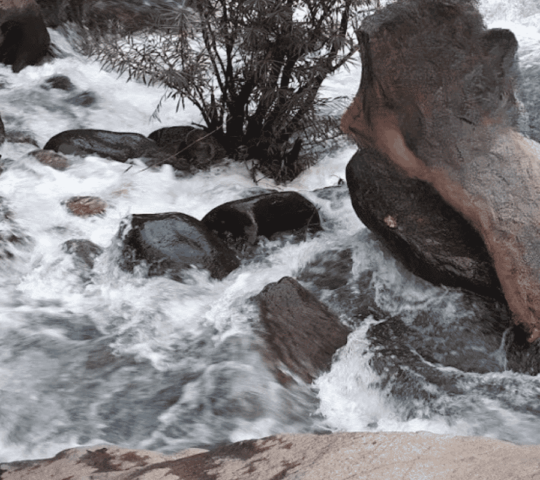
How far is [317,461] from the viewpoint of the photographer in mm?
1760

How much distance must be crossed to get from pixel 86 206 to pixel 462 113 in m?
2.89

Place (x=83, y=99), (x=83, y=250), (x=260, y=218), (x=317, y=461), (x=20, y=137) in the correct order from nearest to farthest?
(x=317, y=461), (x=83, y=250), (x=260, y=218), (x=20, y=137), (x=83, y=99)

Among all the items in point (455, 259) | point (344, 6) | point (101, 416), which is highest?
point (344, 6)

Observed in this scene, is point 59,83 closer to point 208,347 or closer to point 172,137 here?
point 172,137

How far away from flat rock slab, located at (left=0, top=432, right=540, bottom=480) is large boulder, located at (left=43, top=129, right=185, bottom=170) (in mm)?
3683

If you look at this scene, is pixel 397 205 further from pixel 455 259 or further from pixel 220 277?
pixel 220 277

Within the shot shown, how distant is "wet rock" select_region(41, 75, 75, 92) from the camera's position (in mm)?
6794

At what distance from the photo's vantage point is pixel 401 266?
146 inches

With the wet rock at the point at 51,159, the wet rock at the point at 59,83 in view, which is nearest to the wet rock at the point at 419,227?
the wet rock at the point at 51,159

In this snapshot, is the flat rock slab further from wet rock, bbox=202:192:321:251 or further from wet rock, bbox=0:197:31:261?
wet rock, bbox=202:192:321:251

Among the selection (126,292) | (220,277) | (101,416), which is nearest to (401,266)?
(220,277)

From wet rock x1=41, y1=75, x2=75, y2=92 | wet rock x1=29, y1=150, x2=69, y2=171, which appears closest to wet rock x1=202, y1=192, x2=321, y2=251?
wet rock x1=29, y1=150, x2=69, y2=171

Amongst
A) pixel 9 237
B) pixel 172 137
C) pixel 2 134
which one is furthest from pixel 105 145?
pixel 9 237

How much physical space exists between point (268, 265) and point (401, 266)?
905 mm
